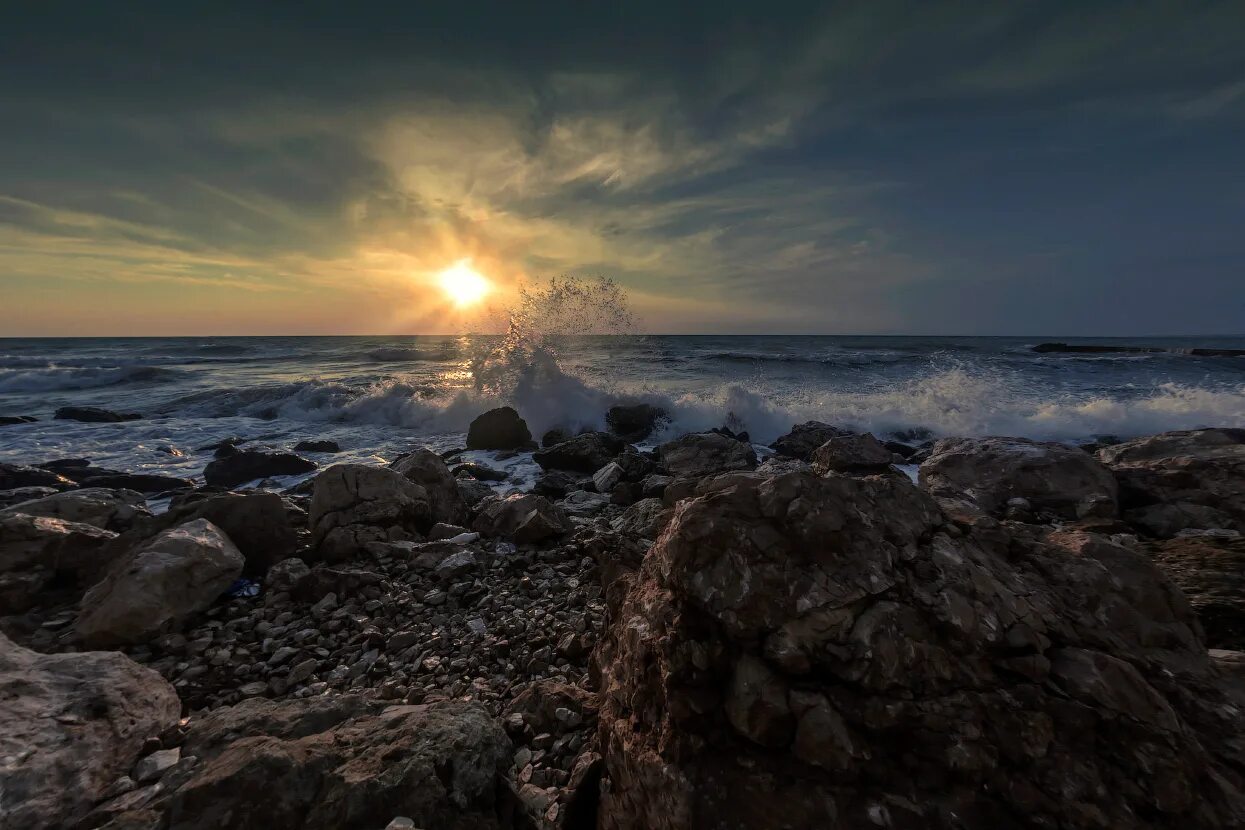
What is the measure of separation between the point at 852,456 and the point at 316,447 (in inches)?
500

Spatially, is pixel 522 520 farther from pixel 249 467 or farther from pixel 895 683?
pixel 249 467

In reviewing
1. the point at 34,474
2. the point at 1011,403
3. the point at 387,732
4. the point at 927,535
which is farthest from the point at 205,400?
the point at 1011,403

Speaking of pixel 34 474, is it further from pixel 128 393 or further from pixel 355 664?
pixel 128 393

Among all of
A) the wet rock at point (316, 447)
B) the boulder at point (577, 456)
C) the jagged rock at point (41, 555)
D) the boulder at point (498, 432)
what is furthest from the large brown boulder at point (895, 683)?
the wet rock at point (316, 447)

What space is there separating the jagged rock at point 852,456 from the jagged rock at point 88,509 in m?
8.40

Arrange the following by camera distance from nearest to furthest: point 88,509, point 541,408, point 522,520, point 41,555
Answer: point 41,555 → point 88,509 → point 522,520 → point 541,408

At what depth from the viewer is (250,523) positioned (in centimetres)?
548

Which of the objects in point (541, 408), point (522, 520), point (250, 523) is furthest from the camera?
point (541, 408)

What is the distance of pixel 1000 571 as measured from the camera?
7.29 ft

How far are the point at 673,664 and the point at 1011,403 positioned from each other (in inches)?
713

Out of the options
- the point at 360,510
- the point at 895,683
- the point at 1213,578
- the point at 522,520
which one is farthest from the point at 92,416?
the point at 1213,578

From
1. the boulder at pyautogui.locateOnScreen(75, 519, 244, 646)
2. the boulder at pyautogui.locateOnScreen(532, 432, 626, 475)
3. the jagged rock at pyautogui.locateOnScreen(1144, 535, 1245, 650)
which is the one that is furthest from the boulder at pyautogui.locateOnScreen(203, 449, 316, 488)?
the jagged rock at pyautogui.locateOnScreen(1144, 535, 1245, 650)

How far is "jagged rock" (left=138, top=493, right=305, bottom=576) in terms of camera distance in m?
5.31

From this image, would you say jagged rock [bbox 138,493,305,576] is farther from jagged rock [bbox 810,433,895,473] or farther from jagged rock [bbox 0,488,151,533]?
jagged rock [bbox 810,433,895,473]
